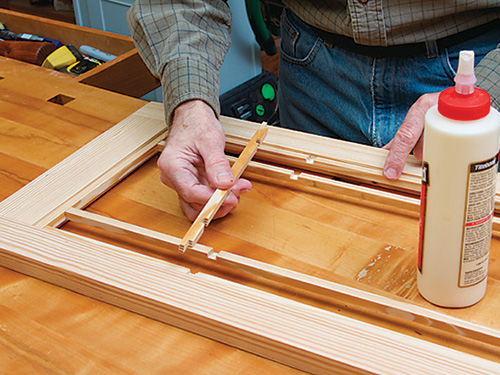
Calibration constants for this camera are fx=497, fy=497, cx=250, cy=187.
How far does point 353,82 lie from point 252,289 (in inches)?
29.2

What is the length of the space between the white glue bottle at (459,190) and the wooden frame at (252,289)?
2.5 inches

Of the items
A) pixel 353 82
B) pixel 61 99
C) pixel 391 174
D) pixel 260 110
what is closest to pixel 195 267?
pixel 391 174

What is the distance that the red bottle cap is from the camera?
585 millimetres

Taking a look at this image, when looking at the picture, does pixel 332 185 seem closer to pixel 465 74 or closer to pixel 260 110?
pixel 465 74

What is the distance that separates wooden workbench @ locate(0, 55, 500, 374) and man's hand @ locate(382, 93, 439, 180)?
88 millimetres

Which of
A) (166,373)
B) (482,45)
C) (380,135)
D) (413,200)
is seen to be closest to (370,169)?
(413,200)

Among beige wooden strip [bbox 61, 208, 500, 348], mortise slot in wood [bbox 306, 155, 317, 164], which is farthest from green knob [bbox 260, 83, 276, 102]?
beige wooden strip [bbox 61, 208, 500, 348]

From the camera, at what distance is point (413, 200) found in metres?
0.93

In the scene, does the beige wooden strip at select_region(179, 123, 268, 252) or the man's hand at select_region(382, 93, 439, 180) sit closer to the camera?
the beige wooden strip at select_region(179, 123, 268, 252)

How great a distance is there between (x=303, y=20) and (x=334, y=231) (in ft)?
2.18

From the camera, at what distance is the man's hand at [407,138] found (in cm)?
97

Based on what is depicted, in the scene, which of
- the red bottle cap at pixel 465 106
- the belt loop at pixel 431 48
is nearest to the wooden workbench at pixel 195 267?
the red bottle cap at pixel 465 106

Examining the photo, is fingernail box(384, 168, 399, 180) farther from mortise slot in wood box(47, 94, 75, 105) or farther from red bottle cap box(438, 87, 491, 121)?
mortise slot in wood box(47, 94, 75, 105)

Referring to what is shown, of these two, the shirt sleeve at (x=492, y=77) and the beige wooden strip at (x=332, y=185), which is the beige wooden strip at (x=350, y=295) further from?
the shirt sleeve at (x=492, y=77)
